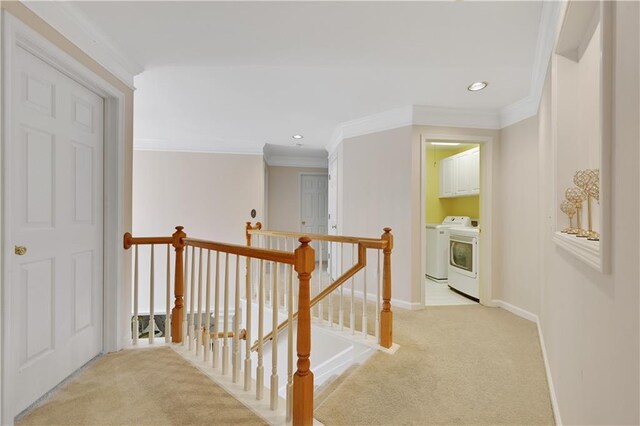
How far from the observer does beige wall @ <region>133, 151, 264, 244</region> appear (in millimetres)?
4996

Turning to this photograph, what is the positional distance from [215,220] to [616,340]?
5110 millimetres

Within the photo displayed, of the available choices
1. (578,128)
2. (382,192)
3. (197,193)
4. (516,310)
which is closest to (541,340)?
(516,310)

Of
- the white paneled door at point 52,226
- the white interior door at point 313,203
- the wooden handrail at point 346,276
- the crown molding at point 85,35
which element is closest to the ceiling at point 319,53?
the crown molding at point 85,35

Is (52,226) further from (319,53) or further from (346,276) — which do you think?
(319,53)

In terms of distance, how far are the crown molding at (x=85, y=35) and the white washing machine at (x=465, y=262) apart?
3.92 meters

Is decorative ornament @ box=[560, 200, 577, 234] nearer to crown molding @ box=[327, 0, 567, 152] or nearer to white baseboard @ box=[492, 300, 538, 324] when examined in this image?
crown molding @ box=[327, 0, 567, 152]

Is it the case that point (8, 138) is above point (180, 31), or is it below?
below

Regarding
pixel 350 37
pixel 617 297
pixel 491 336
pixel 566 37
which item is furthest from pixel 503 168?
pixel 617 297

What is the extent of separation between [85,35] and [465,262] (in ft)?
14.2

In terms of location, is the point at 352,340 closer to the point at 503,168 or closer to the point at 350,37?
the point at 350,37

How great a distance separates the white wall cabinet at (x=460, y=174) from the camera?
4426 mm

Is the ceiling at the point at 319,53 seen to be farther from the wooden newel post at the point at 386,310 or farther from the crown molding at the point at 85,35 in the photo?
the wooden newel post at the point at 386,310

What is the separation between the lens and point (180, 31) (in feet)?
6.41

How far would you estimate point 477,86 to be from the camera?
2820 millimetres
